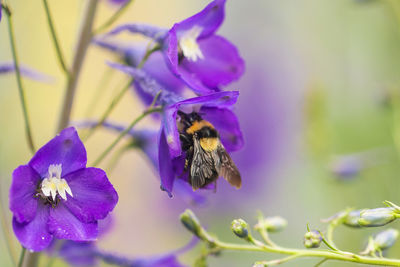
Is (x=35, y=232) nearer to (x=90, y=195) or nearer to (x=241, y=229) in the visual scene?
(x=90, y=195)

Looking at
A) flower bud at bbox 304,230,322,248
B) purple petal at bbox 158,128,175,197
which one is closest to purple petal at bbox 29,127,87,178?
purple petal at bbox 158,128,175,197

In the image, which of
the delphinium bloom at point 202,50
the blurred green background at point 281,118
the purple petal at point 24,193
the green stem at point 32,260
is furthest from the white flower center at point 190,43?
Answer: the blurred green background at point 281,118

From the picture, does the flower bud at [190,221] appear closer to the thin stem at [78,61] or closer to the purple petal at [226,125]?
the purple petal at [226,125]

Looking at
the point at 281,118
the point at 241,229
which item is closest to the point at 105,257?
the point at 241,229

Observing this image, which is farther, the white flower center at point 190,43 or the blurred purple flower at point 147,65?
the blurred purple flower at point 147,65

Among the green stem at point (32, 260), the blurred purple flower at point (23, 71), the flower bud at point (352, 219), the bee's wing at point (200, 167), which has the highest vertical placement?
the flower bud at point (352, 219)
